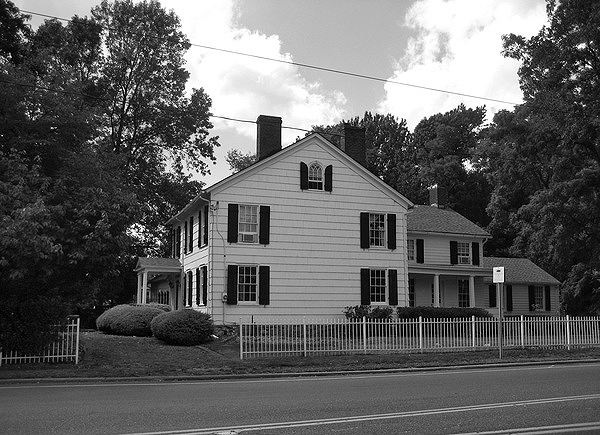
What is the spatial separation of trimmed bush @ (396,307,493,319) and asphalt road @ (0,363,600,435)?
1540 centimetres

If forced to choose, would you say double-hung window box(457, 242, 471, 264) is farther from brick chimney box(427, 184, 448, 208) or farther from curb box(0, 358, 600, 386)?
curb box(0, 358, 600, 386)

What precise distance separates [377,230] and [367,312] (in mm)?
4109

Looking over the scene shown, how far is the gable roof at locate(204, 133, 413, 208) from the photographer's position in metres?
29.5

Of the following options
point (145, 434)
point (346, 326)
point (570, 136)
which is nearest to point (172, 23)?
point (570, 136)

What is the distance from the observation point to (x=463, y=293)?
4034 centimetres

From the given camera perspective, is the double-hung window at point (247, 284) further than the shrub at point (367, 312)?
No

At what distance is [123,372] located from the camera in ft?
57.6

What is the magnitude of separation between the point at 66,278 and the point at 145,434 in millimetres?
11485

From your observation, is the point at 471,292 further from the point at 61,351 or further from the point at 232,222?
the point at 61,351

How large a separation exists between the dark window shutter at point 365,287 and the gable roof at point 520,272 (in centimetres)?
1533

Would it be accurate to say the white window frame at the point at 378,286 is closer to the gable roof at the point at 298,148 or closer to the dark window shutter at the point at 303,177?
the gable roof at the point at 298,148

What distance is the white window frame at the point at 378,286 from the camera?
103 feet

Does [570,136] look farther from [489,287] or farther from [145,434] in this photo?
[145,434]

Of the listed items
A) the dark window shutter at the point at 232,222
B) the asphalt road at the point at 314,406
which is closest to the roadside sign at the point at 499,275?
the asphalt road at the point at 314,406
